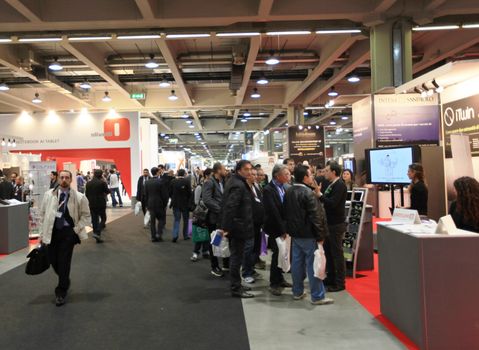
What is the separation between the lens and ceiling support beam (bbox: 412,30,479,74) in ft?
30.5

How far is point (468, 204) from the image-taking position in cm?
345

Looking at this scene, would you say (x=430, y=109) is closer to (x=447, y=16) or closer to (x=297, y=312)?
(x=447, y=16)

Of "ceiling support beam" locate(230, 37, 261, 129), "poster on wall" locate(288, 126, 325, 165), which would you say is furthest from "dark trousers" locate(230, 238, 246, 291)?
"poster on wall" locate(288, 126, 325, 165)

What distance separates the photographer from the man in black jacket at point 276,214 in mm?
4574

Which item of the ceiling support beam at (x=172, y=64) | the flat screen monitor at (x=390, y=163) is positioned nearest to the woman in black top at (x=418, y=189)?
the flat screen monitor at (x=390, y=163)

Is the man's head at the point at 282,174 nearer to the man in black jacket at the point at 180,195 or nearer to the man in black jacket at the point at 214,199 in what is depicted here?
the man in black jacket at the point at 214,199

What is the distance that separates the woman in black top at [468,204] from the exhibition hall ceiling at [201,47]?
4.45 metres

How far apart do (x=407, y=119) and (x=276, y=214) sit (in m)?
4.02

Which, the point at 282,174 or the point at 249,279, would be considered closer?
the point at 282,174

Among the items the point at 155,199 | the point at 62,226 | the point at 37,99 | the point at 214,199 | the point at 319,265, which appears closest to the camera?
the point at 319,265

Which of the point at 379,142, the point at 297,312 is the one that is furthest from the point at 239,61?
the point at 297,312

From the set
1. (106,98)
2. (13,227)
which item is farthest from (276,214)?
(106,98)

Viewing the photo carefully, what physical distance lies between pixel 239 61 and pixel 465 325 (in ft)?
26.4

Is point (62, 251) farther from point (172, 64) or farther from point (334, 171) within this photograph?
point (172, 64)
